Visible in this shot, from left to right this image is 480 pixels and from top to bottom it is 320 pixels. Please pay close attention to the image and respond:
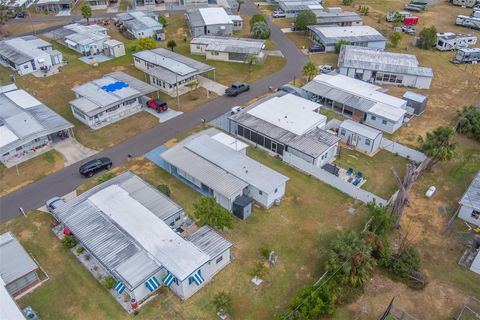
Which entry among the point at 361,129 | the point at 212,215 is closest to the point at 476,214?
the point at 361,129

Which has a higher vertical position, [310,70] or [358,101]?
[310,70]

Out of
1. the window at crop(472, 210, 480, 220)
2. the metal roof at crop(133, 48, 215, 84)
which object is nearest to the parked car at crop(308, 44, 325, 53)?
the metal roof at crop(133, 48, 215, 84)

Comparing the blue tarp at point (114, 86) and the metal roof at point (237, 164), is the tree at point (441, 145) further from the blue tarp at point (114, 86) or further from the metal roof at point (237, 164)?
the blue tarp at point (114, 86)

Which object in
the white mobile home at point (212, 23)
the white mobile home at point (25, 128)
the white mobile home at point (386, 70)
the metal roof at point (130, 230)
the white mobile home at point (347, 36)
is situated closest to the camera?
the metal roof at point (130, 230)

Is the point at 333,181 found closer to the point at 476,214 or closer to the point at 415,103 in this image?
the point at 476,214

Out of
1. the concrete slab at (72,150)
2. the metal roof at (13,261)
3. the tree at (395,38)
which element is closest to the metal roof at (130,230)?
the metal roof at (13,261)

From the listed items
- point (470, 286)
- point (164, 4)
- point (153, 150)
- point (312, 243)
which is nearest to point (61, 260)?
point (153, 150)

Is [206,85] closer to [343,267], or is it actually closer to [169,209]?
[169,209]
